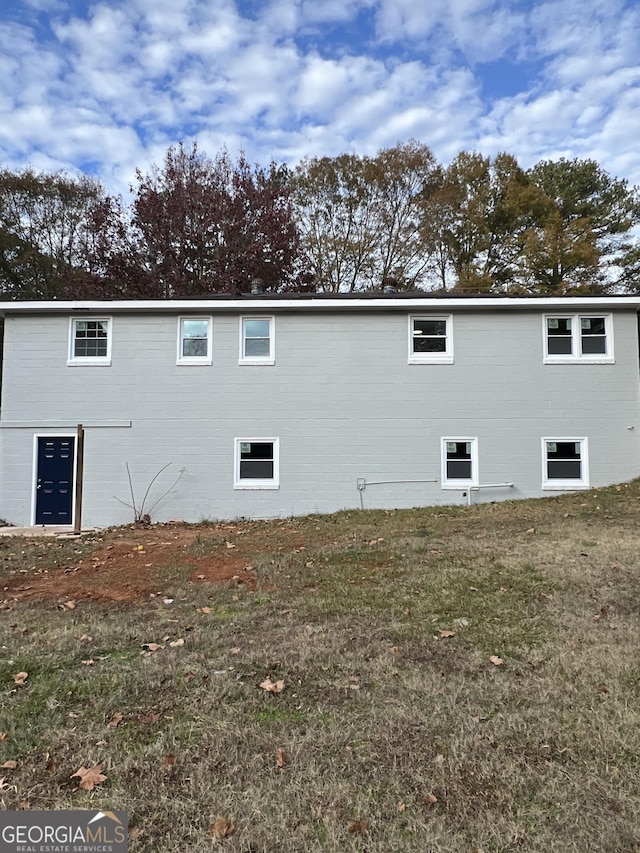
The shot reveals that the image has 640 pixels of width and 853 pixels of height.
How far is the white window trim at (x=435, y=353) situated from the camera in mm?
12961

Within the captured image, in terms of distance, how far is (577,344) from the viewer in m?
13.0

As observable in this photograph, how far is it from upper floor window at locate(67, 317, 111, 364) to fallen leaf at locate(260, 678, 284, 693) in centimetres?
1103

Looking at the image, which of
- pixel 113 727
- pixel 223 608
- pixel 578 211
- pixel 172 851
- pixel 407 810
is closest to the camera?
pixel 172 851

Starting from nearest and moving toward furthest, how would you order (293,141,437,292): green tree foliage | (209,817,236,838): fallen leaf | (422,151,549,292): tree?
1. (209,817,236,838): fallen leaf
2. (422,151,549,292): tree
3. (293,141,437,292): green tree foliage

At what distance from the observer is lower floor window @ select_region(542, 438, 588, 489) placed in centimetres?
1272

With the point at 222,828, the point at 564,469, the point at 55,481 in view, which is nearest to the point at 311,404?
the point at 564,469

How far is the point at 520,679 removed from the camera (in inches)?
143

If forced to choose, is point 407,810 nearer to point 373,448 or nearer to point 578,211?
point 373,448

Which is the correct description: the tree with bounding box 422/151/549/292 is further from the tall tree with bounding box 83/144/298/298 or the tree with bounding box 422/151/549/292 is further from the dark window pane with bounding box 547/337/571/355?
the dark window pane with bounding box 547/337/571/355

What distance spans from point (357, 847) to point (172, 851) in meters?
0.76

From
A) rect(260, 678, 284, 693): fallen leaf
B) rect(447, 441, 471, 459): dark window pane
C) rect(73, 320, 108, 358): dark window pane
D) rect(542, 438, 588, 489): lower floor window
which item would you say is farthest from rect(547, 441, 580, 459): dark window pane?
rect(73, 320, 108, 358): dark window pane

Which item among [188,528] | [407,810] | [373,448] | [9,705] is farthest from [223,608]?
[373,448]

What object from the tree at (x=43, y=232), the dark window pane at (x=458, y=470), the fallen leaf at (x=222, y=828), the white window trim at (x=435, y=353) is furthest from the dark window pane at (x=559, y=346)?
the tree at (x=43, y=232)

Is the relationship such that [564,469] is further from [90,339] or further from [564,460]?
[90,339]
